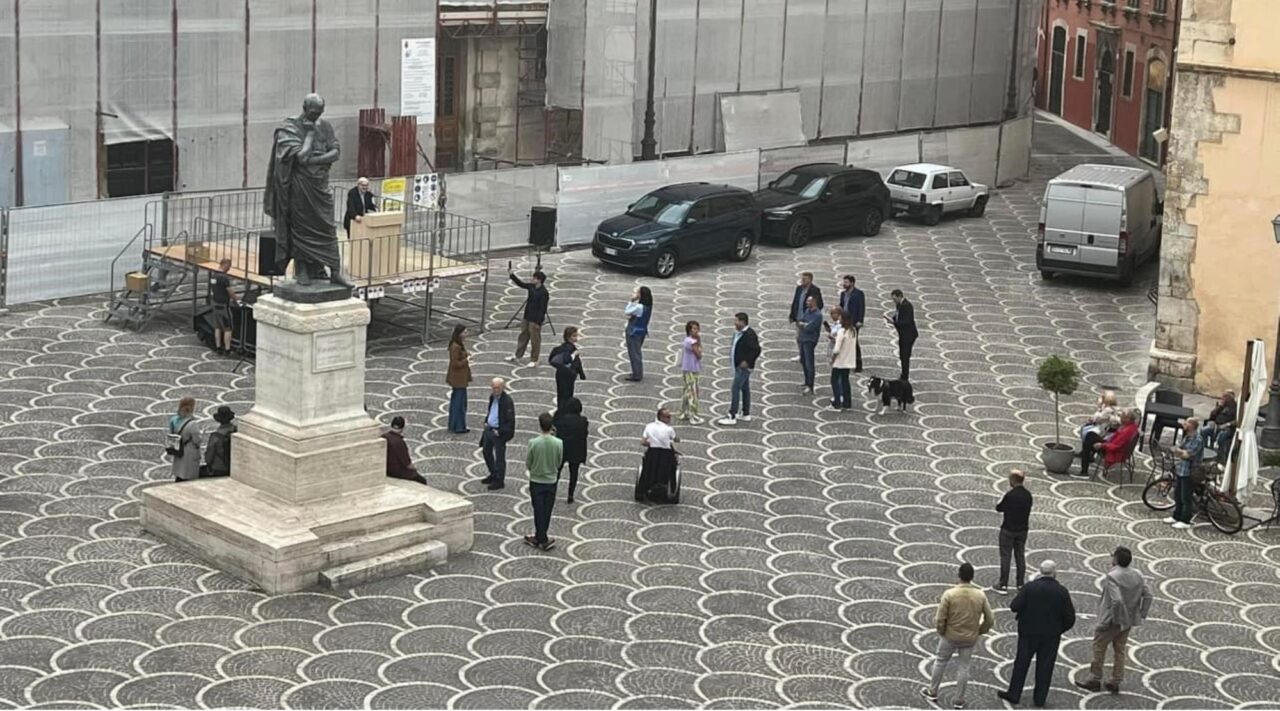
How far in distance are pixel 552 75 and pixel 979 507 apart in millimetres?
18873

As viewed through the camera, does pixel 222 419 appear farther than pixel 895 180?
No

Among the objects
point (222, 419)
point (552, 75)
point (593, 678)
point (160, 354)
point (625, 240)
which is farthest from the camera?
point (552, 75)

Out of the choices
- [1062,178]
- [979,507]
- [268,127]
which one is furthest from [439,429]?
[1062,178]

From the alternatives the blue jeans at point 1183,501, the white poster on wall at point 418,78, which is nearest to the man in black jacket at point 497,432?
the blue jeans at point 1183,501

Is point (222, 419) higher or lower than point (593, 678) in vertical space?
higher

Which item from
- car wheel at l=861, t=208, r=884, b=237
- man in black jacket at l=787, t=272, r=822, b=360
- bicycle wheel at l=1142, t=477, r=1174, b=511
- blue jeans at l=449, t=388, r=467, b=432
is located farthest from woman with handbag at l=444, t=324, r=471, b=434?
car wheel at l=861, t=208, r=884, b=237

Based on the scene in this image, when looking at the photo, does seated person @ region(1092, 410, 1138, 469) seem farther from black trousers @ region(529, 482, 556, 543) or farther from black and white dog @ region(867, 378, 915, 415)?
black trousers @ region(529, 482, 556, 543)

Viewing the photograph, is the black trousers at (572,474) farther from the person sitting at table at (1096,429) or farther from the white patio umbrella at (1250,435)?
the white patio umbrella at (1250,435)

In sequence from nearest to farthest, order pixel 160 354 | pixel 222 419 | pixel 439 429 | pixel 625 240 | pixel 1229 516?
pixel 222 419 < pixel 1229 516 < pixel 439 429 < pixel 160 354 < pixel 625 240

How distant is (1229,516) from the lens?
22.9 m

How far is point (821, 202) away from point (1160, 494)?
576 inches

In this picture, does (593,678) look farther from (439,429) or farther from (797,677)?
(439,429)

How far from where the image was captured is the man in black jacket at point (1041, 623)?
684 inches

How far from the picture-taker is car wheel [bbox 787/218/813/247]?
1463 inches
